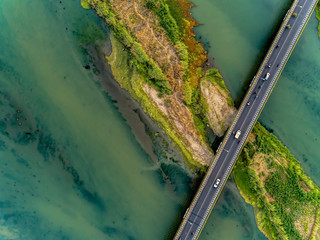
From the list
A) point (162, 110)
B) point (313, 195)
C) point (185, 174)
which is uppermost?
point (162, 110)

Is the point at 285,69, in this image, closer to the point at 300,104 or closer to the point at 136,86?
the point at 300,104

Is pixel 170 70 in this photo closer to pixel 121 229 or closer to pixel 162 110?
pixel 162 110

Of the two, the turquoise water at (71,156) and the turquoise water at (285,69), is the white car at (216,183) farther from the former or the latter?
the turquoise water at (285,69)

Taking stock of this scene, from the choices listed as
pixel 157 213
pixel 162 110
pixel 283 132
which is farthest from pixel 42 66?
pixel 283 132

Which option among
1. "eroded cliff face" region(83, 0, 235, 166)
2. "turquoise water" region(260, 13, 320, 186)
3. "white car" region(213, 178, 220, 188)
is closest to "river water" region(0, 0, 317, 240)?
"turquoise water" region(260, 13, 320, 186)

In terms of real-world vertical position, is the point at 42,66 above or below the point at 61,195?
above

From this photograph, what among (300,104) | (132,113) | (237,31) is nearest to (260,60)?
(237,31)

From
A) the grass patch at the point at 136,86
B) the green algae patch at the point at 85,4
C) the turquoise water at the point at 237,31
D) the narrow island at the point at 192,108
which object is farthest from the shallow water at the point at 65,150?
the turquoise water at the point at 237,31
